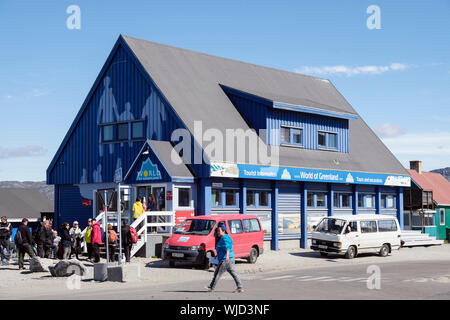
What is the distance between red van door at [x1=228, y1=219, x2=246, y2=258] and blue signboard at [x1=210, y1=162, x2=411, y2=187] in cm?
410

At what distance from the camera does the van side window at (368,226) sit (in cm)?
3108

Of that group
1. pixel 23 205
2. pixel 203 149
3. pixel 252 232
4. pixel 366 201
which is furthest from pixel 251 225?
pixel 23 205

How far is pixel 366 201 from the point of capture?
4047cm

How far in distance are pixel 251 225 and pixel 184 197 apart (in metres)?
4.58

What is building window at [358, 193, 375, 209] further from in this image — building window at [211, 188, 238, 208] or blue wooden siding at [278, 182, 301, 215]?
building window at [211, 188, 238, 208]

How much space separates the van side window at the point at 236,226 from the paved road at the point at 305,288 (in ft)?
9.21

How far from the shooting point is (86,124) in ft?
120

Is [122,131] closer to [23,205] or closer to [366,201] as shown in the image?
[366,201]

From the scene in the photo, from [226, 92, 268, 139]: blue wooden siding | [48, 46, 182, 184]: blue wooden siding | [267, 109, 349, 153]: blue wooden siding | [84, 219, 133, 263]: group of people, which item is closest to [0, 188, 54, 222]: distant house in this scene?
[48, 46, 182, 184]: blue wooden siding
